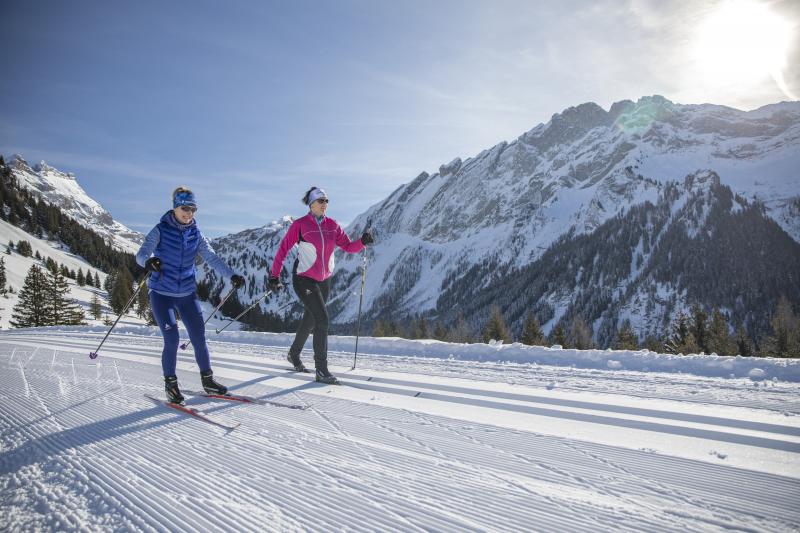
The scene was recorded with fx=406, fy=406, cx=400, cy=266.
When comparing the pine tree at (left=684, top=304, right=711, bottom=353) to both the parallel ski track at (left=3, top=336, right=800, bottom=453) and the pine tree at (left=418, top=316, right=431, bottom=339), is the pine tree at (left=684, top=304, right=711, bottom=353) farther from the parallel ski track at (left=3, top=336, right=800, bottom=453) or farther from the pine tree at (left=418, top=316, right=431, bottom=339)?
the parallel ski track at (left=3, top=336, right=800, bottom=453)

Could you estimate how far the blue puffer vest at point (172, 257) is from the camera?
487 centimetres

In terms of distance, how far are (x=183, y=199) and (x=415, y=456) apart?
4031 millimetres

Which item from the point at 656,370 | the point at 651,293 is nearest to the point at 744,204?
the point at 651,293

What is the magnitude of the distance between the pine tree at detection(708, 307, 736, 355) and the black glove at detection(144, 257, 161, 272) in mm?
42247

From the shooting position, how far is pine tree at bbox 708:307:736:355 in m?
35.8

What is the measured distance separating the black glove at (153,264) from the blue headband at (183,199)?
704mm

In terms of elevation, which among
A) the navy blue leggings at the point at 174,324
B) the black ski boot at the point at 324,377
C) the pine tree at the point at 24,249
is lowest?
the black ski boot at the point at 324,377

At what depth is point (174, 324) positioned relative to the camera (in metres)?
4.95

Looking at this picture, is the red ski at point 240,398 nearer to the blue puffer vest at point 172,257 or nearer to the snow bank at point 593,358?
the blue puffer vest at point 172,257

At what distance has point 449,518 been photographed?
7.13ft

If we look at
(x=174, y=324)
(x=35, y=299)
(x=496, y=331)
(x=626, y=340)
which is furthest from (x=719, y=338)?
(x=35, y=299)

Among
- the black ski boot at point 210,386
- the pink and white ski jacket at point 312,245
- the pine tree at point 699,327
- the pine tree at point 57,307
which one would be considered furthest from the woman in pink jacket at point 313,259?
the pine tree at point 699,327

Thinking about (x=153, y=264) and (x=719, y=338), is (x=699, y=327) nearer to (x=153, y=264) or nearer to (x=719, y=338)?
(x=719, y=338)

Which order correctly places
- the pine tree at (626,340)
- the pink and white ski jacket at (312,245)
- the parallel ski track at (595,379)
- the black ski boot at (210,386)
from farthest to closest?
the pine tree at (626,340), the pink and white ski jacket at (312,245), the black ski boot at (210,386), the parallel ski track at (595,379)
